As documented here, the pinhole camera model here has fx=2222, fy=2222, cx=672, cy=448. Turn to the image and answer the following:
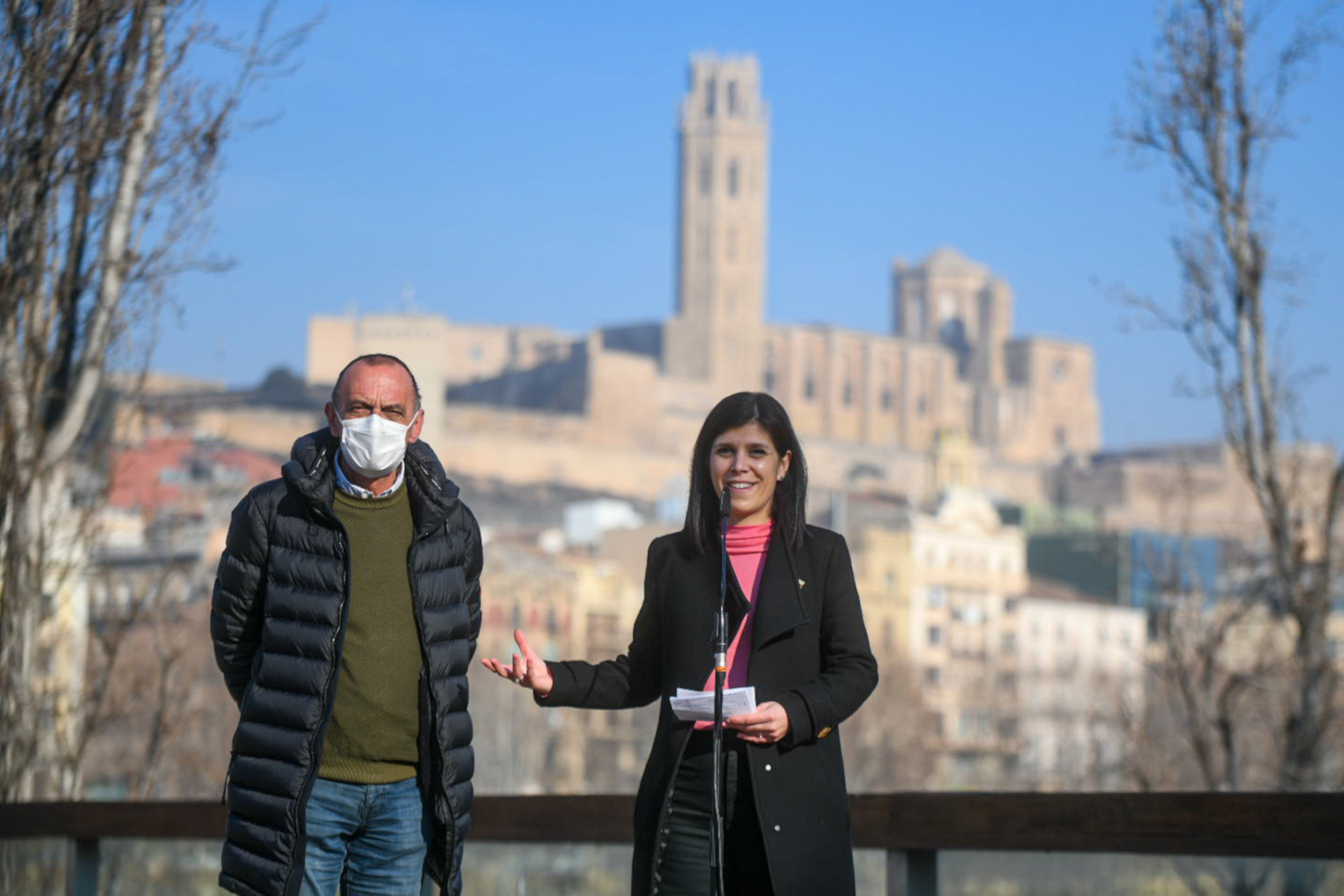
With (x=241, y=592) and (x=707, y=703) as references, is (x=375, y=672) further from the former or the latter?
(x=707, y=703)

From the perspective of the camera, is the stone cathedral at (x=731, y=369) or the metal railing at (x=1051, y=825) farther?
the stone cathedral at (x=731, y=369)

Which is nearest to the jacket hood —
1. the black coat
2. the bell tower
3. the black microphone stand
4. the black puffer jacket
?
the black puffer jacket

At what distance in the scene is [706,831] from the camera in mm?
4207

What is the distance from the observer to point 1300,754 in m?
11.7

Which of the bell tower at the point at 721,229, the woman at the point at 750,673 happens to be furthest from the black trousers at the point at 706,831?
the bell tower at the point at 721,229

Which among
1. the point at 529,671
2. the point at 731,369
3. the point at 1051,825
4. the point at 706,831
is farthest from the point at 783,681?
the point at 731,369

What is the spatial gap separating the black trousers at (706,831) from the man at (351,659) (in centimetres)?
49

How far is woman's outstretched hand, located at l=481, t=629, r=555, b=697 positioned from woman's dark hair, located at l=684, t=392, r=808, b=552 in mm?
399

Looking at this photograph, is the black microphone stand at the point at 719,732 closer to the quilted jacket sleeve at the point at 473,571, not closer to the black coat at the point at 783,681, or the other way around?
the black coat at the point at 783,681

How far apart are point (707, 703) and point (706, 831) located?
255 millimetres

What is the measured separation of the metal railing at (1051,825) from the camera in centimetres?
492

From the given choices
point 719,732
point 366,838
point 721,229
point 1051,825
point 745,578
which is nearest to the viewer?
point 719,732

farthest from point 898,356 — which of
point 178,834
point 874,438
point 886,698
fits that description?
point 178,834

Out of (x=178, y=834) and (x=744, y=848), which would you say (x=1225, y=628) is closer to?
(x=178, y=834)
